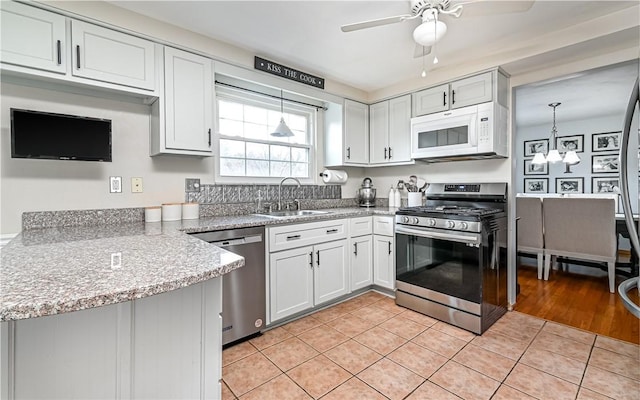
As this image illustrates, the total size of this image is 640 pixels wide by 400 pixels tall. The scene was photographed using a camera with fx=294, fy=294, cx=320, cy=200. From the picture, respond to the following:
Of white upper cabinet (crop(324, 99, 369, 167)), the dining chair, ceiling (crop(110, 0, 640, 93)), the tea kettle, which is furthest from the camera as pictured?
the tea kettle

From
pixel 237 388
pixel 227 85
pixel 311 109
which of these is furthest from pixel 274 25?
pixel 237 388

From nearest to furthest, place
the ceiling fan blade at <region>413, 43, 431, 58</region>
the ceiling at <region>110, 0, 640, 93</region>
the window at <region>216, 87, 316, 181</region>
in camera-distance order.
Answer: the ceiling at <region>110, 0, 640, 93</region>, the ceiling fan blade at <region>413, 43, 431, 58</region>, the window at <region>216, 87, 316, 181</region>

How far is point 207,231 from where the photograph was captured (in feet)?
6.37

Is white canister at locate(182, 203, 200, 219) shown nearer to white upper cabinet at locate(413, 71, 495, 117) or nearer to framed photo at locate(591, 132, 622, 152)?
white upper cabinet at locate(413, 71, 495, 117)

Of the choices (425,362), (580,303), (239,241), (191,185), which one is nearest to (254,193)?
(191,185)

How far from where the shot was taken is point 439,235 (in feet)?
8.32

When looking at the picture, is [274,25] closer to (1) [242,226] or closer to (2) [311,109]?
(2) [311,109]

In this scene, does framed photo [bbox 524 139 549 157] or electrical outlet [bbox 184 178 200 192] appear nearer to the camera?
electrical outlet [bbox 184 178 200 192]

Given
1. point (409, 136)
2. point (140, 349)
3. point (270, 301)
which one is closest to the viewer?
point (140, 349)

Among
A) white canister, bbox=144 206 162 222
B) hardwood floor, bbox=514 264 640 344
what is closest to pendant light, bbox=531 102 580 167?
hardwood floor, bbox=514 264 640 344

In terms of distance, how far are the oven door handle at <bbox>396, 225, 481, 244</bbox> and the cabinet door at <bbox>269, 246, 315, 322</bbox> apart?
0.91 metres

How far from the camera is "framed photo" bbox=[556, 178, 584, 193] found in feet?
17.3

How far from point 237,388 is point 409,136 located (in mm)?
2797

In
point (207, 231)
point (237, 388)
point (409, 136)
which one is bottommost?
point (237, 388)
